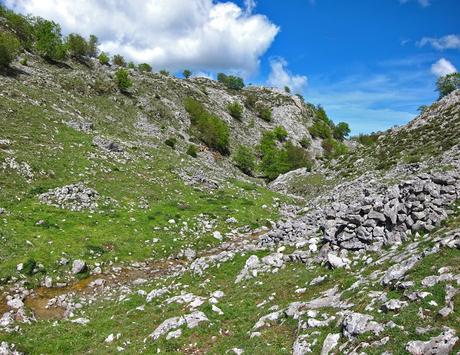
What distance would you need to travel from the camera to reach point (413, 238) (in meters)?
20.2

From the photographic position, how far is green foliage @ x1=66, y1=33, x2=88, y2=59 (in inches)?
3504

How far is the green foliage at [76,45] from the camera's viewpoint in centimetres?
8900

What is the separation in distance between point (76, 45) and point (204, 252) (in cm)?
7689

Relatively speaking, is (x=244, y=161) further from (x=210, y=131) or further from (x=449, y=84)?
(x=449, y=84)

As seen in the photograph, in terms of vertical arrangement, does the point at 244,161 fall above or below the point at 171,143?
below

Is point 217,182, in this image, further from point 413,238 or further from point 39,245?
point 413,238

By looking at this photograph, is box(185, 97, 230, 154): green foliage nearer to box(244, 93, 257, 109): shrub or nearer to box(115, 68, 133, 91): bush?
box(115, 68, 133, 91): bush

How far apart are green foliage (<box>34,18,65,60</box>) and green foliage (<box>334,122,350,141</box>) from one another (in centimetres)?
9997

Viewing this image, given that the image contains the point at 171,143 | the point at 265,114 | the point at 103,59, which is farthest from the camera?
the point at 265,114

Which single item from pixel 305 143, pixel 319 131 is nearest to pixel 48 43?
pixel 305 143

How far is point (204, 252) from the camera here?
3228 cm

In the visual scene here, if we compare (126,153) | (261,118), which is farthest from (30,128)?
(261,118)

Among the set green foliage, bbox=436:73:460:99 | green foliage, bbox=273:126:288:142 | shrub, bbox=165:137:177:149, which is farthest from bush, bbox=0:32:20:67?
green foliage, bbox=436:73:460:99

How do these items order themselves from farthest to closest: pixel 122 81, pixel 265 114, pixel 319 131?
pixel 319 131, pixel 265 114, pixel 122 81
